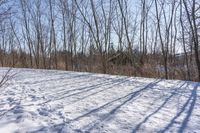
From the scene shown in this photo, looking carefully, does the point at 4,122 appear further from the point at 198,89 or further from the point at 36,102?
the point at 198,89

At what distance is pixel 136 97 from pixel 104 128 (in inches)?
88.0

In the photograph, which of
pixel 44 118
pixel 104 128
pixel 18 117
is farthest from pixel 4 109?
pixel 104 128

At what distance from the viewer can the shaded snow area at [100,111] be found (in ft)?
11.7

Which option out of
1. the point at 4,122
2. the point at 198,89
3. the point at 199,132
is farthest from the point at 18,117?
the point at 198,89

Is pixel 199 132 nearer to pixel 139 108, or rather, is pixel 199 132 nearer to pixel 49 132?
pixel 139 108

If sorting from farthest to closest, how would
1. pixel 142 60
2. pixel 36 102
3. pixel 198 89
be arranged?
pixel 142 60 < pixel 198 89 < pixel 36 102

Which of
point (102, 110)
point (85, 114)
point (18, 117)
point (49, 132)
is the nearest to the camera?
point (49, 132)

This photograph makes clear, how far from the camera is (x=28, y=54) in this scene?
81.4 ft

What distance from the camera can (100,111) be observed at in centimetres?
439

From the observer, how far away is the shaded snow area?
11.7 ft

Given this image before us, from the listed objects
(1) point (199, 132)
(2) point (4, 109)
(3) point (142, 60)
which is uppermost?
(3) point (142, 60)

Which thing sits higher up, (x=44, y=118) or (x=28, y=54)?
(x=28, y=54)

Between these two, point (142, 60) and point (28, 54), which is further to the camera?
point (28, 54)

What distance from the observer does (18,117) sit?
12.7ft
